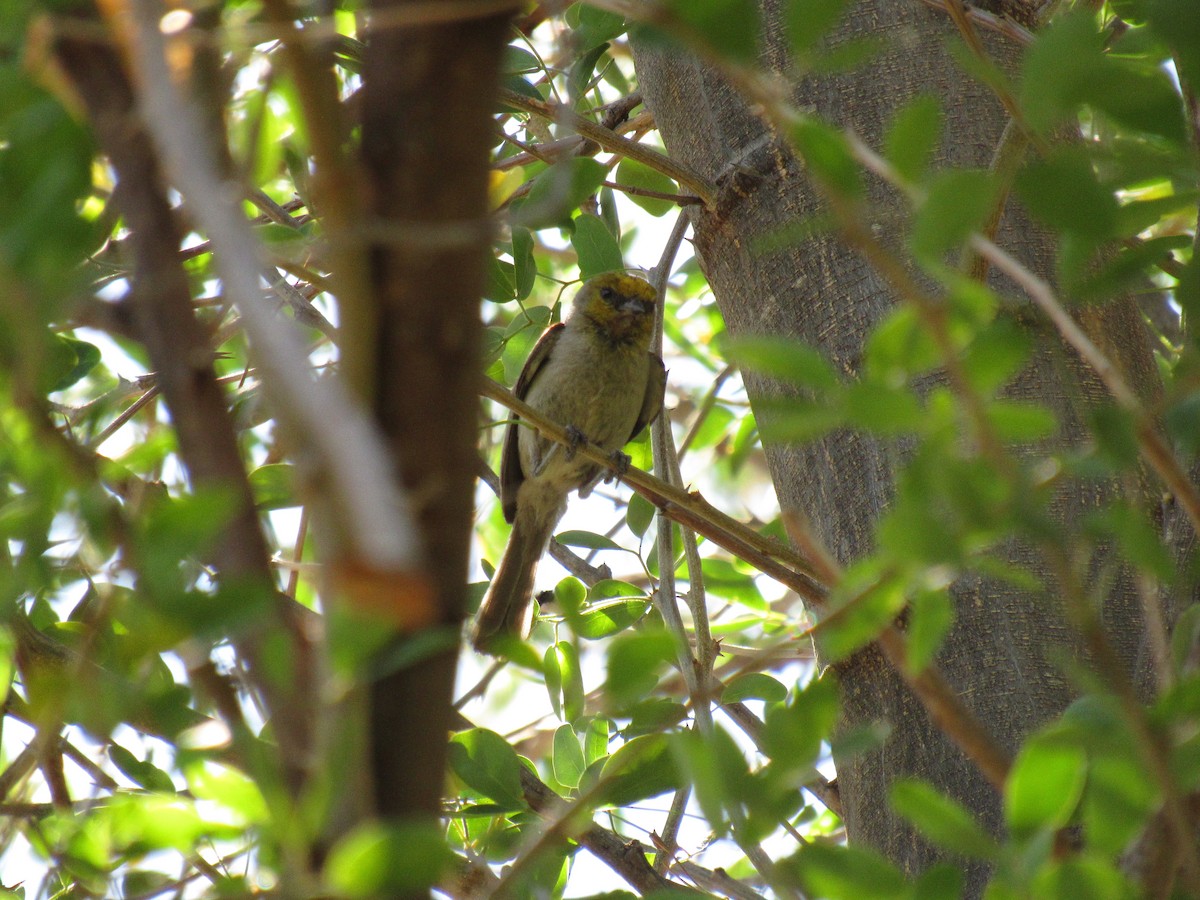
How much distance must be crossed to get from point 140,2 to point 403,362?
1.10 feet

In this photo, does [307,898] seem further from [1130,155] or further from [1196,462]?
[1196,462]

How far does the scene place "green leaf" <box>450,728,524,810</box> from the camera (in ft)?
6.92

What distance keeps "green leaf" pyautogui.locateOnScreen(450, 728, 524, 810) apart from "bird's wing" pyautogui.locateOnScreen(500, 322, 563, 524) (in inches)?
119

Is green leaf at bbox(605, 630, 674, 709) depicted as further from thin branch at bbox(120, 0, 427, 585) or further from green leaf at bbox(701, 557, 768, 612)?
green leaf at bbox(701, 557, 768, 612)

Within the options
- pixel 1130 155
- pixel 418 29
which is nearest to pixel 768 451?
pixel 1130 155

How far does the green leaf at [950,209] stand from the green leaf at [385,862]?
554 mm

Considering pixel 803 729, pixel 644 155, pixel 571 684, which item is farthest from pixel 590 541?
pixel 803 729

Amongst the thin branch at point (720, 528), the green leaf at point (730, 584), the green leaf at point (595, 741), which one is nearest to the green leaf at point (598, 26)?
the thin branch at point (720, 528)

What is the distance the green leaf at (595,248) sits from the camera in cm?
317

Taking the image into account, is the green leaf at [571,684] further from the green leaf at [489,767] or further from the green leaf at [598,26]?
the green leaf at [598,26]

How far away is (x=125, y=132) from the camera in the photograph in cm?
102

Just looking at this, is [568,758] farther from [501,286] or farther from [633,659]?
[633,659]

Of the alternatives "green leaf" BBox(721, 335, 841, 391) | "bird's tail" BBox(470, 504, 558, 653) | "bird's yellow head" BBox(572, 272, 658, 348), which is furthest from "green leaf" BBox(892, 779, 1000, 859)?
"bird's yellow head" BBox(572, 272, 658, 348)

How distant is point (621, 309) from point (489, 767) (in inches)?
135
